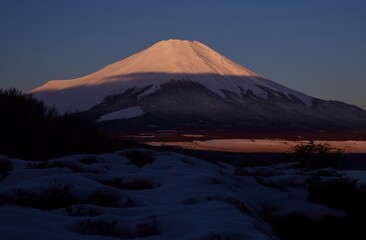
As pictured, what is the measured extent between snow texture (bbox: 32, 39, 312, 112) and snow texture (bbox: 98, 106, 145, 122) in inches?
298

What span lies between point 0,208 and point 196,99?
79145mm

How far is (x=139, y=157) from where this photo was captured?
1137cm

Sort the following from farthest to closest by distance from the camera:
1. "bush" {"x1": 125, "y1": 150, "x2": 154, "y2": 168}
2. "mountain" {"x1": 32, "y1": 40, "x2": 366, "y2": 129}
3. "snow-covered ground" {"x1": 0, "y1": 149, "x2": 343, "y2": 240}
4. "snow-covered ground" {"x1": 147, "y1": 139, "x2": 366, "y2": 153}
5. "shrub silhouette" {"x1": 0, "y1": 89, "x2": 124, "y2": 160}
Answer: "mountain" {"x1": 32, "y1": 40, "x2": 366, "y2": 129}, "snow-covered ground" {"x1": 147, "y1": 139, "x2": 366, "y2": 153}, "shrub silhouette" {"x1": 0, "y1": 89, "x2": 124, "y2": 160}, "bush" {"x1": 125, "y1": 150, "x2": 154, "y2": 168}, "snow-covered ground" {"x1": 0, "y1": 149, "x2": 343, "y2": 240}

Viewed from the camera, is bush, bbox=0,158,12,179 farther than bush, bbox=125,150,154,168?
No

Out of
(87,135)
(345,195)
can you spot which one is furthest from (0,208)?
(87,135)

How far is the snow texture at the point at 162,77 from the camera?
9135 cm

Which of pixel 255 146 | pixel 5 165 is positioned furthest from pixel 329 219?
pixel 255 146

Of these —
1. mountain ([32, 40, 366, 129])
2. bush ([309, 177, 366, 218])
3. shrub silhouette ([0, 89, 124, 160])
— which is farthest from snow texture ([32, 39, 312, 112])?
bush ([309, 177, 366, 218])

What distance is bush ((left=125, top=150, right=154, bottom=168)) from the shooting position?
1104 centimetres

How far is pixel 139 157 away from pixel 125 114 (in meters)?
63.7

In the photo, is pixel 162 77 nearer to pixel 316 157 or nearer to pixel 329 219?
pixel 316 157

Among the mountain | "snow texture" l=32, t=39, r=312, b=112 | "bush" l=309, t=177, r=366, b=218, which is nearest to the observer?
"bush" l=309, t=177, r=366, b=218

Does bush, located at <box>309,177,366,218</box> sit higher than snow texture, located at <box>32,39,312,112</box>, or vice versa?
snow texture, located at <box>32,39,312,112</box>

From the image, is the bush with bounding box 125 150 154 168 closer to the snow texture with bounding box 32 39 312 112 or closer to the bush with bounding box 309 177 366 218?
the bush with bounding box 309 177 366 218
